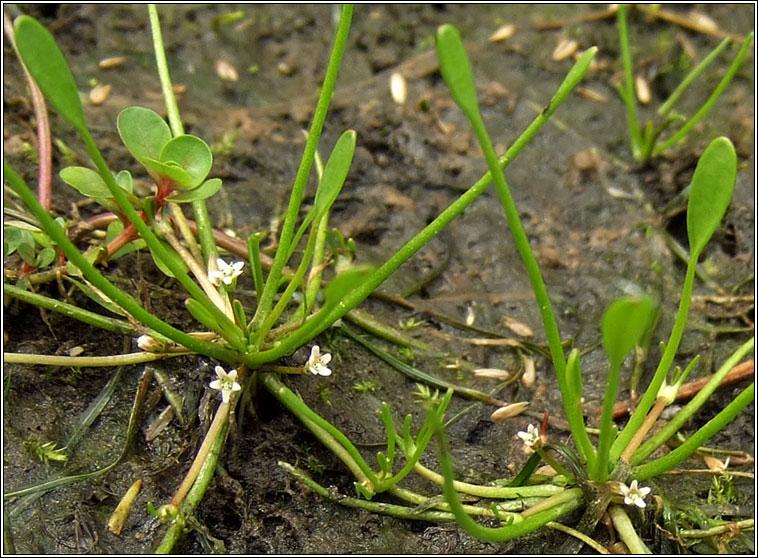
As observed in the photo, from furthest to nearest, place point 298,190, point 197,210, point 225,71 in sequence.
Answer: point 225,71 → point 197,210 → point 298,190

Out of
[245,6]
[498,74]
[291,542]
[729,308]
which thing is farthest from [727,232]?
[245,6]

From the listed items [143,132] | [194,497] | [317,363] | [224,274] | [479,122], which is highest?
[479,122]

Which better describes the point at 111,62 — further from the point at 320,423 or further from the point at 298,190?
the point at 320,423

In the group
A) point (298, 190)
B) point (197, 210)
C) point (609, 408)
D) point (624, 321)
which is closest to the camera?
point (624, 321)

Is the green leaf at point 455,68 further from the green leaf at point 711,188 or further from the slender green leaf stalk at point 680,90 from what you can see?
the slender green leaf stalk at point 680,90

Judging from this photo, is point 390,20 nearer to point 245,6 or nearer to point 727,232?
point 245,6

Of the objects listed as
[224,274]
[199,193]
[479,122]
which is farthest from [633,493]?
[199,193]

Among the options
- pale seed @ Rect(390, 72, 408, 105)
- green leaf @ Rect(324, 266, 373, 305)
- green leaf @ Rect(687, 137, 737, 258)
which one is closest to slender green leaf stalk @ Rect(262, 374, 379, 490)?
green leaf @ Rect(324, 266, 373, 305)
